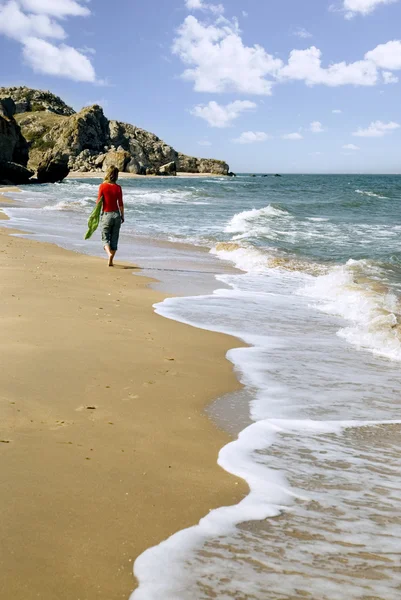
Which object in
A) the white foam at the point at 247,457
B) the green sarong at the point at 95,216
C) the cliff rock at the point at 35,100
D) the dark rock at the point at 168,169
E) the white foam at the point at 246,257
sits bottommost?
the white foam at the point at 247,457

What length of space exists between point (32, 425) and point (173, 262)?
28.4 feet

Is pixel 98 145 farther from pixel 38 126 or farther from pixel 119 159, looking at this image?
pixel 38 126

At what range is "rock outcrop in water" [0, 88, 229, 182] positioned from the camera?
99.2 m

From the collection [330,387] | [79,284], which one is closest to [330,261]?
[79,284]

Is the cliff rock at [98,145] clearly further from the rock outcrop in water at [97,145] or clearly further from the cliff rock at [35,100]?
the cliff rock at [35,100]

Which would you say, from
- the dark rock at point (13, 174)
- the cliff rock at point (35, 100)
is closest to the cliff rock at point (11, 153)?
the dark rock at point (13, 174)

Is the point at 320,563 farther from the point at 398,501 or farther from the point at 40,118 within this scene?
the point at 40,118

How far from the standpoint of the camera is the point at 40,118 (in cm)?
12331

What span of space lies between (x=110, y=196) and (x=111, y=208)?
0.73ft

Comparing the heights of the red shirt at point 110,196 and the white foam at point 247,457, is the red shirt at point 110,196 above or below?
above

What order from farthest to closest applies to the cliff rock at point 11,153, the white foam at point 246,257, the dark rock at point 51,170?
the dark rock at point 51,170 < the cliff rock at point 11,153 < the white foam at point 246,257

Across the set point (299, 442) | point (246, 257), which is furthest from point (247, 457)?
point (246, 257)

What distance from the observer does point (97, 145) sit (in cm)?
10438

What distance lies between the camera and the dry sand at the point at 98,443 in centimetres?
218
